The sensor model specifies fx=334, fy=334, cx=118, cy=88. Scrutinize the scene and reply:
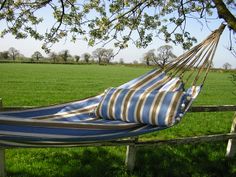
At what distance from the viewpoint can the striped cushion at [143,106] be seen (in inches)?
148

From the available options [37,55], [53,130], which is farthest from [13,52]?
[53,130]

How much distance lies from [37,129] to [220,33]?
8.98 ft

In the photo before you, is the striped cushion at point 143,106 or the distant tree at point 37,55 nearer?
the striped cushion at point 143,106

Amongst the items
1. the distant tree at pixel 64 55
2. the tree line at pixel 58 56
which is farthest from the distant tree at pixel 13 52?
the distant tree at pixel 64 55

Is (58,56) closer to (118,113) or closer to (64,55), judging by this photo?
(64,55)

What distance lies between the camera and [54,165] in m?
4.68

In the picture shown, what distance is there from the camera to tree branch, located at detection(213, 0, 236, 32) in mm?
4941

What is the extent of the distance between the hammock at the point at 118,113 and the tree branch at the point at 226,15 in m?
0.51

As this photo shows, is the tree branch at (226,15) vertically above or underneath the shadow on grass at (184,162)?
above

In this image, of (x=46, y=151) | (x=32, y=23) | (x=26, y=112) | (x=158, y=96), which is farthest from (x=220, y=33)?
(x=32, y=23)

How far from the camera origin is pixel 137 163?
480 cm

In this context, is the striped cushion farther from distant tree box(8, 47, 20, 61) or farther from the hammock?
distant tree box(8, 47, 20, 61)

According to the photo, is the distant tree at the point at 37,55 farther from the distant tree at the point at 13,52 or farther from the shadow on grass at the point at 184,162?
the shadow on grass at the point at 184,162

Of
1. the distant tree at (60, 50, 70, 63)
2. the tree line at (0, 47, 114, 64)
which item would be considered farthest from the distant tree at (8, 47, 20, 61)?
the distant tree at (60, 50, 70, 63)
